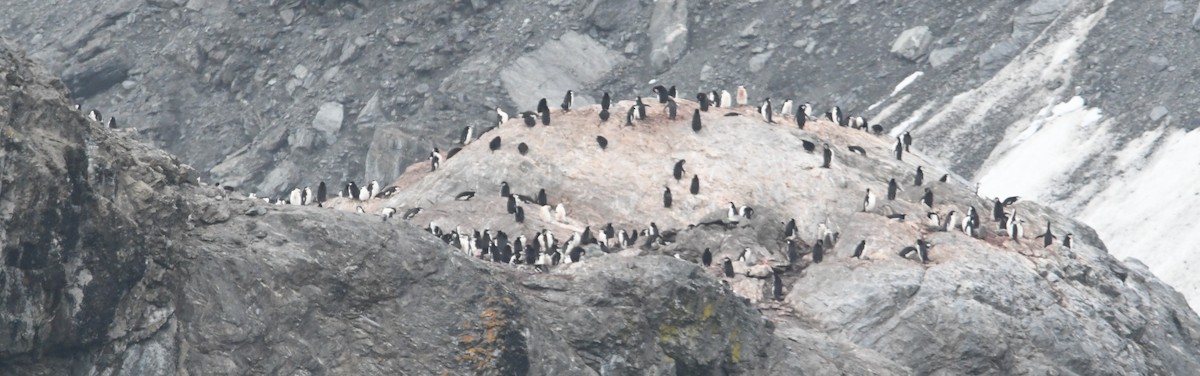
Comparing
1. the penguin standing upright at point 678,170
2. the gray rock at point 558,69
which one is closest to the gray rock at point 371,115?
the gray rock at point 558,69

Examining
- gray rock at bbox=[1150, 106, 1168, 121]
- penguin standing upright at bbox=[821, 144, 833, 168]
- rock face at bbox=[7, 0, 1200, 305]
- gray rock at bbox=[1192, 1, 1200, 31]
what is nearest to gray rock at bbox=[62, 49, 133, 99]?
rock face at bbox=[7, 0, 1200, 305]

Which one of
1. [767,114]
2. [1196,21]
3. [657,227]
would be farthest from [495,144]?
[1196,21]

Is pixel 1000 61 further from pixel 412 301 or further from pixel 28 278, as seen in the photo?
pixel 28 278

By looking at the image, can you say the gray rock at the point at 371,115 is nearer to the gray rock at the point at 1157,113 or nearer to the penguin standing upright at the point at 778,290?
the gray rock at the point at 1157,113

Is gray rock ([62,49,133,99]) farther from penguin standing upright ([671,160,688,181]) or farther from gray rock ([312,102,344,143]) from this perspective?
penguin standing upright ([671,160,688,181])

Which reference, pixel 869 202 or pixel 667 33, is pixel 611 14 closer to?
pixel 667 33
